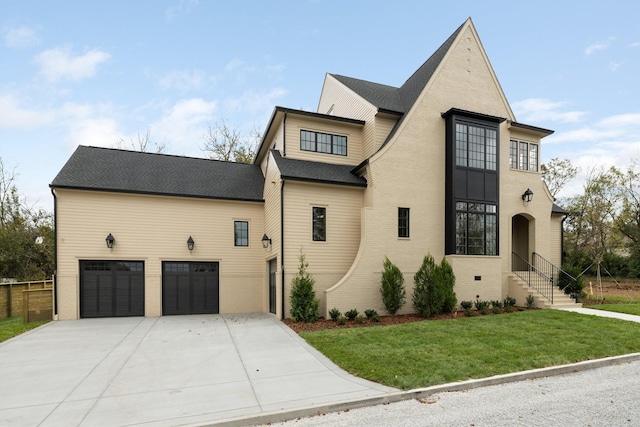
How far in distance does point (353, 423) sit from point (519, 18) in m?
15.0

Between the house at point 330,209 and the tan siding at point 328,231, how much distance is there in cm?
4

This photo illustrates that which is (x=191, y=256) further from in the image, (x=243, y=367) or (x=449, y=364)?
(x=449, y=364)

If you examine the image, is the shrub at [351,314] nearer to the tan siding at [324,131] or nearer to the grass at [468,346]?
the grass at [468,346]

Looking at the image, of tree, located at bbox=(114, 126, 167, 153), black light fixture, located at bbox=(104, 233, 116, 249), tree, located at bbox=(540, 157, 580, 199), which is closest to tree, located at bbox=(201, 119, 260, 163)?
tree, located at bbox=(114, 126, 167, 153)

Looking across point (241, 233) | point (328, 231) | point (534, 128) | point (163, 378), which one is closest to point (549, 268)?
point (534, 128)

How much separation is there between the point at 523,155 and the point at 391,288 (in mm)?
9847

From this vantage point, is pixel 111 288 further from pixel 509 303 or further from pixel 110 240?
pixel 509 303

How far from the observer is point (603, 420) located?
15.7ft

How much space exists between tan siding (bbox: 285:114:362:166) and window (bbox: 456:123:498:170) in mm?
4252

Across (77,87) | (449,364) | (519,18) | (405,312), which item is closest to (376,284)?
(405,312)

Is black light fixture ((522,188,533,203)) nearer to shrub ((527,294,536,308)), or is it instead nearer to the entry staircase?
the entry staircase

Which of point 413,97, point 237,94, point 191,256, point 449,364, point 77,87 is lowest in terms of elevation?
point 449,364

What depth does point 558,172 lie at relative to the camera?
35219 mm

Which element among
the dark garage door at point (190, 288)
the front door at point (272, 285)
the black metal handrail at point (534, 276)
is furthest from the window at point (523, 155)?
the dark garage door at point (190, 288)
